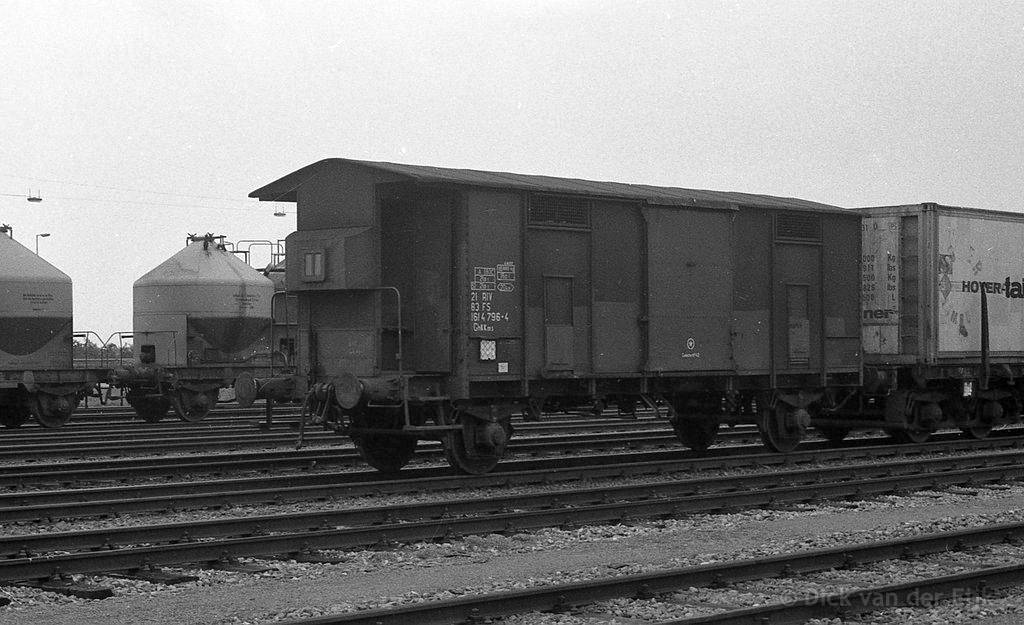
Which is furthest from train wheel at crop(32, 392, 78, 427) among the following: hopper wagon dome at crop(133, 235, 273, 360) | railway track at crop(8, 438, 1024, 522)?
railway track at crop(8, 438, 1024, 522)

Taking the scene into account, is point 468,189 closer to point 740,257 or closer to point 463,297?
point 463,297

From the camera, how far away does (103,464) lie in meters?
17.7

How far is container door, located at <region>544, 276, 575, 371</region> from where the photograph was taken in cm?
1557

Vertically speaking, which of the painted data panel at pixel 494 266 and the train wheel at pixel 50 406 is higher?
the painted data panel at pixel 494 266

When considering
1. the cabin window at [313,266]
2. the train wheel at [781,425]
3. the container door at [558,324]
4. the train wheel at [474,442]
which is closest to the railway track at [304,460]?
the train wheel at [781,425]

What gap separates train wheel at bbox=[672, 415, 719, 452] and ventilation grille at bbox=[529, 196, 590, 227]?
446 cm

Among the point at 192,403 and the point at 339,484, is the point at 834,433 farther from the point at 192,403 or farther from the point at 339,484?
the point at 192,403

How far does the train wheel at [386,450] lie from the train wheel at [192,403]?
45.5ft

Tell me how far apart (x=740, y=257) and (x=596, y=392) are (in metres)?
3.04

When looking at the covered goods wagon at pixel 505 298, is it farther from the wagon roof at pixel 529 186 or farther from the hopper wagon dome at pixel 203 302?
the hopper wagon dome at pixel 203 302

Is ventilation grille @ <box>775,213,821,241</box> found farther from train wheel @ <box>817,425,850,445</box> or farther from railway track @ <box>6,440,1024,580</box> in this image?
train wheel @ <box>817,425,850,445</box>

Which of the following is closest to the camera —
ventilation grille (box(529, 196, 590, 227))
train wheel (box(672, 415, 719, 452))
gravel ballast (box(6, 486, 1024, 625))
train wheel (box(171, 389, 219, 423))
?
A: gravel ballast (box(6, 486, 1024, 625))

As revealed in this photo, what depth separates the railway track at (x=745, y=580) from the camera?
24.8 feet
